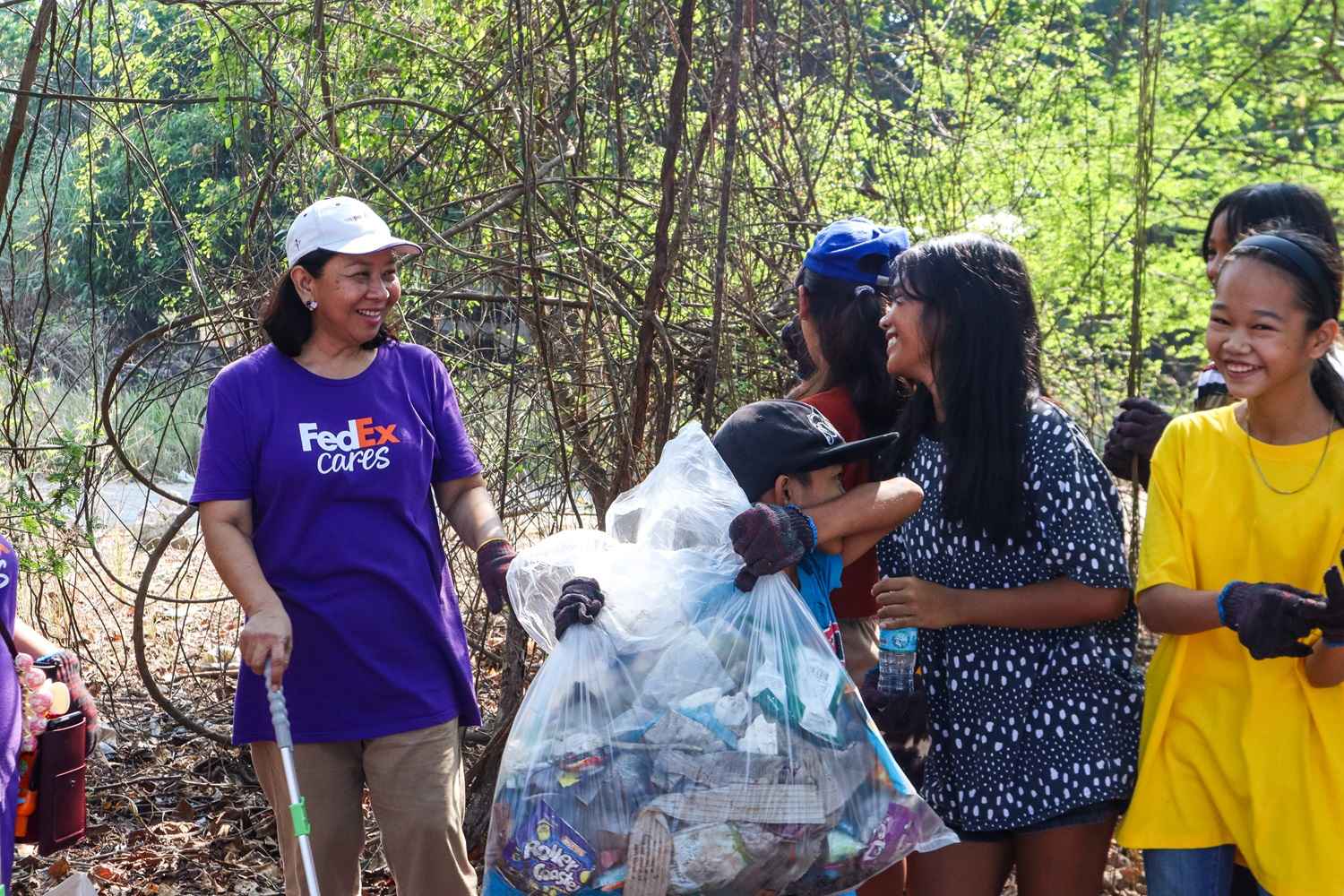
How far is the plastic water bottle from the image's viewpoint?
2.28 m

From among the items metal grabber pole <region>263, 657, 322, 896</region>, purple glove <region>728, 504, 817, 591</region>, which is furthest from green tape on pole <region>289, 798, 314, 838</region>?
purple glove <region>728, 504, 817, 591</region>

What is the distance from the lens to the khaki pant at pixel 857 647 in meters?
2.65

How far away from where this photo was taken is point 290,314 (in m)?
2.65

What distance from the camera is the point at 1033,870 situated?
2.22 metres

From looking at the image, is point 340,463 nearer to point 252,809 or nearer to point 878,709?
point 878,709

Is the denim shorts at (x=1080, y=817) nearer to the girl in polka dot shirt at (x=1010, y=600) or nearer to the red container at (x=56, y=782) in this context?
the girl in polka dot shirt at (x=1010, y=600)

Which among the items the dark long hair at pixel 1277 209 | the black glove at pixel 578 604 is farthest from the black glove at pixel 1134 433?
the black glove at pixel 578 604

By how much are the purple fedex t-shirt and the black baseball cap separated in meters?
0.84

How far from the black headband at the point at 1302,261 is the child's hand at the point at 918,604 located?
780 millimetres

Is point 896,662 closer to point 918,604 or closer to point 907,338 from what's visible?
point 918,604

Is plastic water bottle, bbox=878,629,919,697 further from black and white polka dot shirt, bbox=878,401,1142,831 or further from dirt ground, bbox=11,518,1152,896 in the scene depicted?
dirt ground, bbox=11,518,1152,896

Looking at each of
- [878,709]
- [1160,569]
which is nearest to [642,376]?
[878,709]

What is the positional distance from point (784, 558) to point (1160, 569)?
72 cm

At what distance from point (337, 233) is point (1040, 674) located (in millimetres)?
1624
